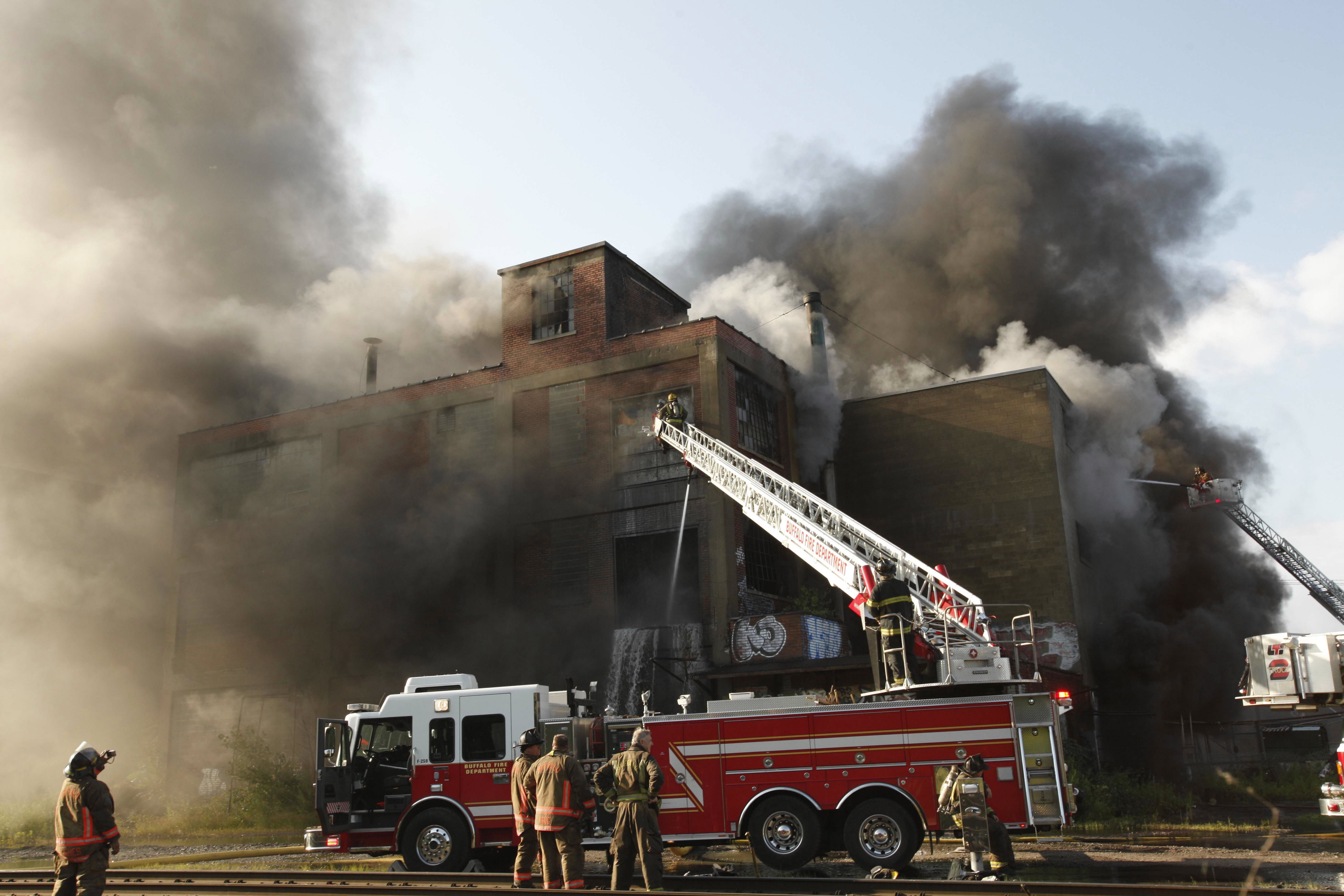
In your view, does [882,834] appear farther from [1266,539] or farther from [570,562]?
[1266,539]

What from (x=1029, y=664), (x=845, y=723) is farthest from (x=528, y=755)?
(x=1029, y=664)

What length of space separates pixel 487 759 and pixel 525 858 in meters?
2.69

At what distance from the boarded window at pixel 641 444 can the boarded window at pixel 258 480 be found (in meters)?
9.02

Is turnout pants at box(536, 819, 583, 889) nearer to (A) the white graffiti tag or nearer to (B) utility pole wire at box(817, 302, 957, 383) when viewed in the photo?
(A) the white graffiti tag

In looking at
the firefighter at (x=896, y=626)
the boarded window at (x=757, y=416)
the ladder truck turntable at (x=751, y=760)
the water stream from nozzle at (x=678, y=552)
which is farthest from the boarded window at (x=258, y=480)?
the firefighter at (x=896, y=626)

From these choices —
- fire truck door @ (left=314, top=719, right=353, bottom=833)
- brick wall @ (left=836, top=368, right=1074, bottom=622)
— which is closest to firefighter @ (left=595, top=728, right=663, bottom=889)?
fire truck door @ (left=314, top=719, right=353, bottom=833)

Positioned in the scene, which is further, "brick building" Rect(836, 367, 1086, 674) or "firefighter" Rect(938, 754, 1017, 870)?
"brick building" Rect(836, 367, 1086, 674)

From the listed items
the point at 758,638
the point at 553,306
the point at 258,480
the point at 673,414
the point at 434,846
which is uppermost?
the point at 553,306

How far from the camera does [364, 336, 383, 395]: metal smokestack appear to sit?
29750 millimetres

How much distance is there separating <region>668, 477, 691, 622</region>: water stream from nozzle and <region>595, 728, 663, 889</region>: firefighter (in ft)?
44.9

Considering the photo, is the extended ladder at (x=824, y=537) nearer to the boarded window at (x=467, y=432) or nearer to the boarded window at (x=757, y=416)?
the boarded window at (x=757, y=416)

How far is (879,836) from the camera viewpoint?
9.38 meters

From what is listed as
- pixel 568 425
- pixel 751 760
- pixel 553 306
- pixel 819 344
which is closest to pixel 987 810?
pixel 751 760

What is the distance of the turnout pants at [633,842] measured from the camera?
7.98 metres
